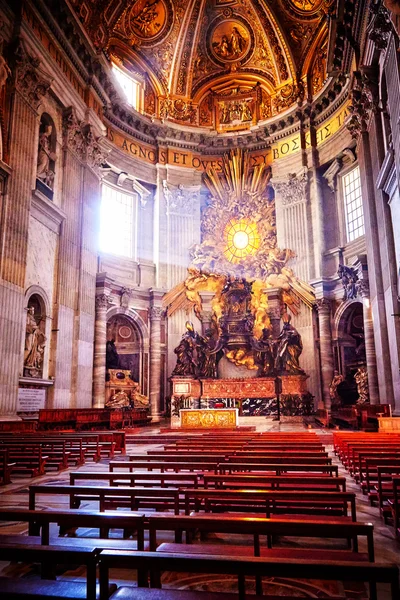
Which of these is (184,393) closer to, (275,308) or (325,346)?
(275,308)

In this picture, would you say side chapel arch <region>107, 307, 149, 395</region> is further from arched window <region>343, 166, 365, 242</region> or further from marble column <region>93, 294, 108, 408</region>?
arched window <region>343, 166, 365, 242</region>

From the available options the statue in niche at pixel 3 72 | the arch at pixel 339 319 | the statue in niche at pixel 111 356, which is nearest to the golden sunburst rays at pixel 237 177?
the arch at pixel 339 319

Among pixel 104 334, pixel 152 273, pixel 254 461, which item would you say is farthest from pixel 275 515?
pixel 152 273

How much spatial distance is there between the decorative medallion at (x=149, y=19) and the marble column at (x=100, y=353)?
12918 millimetres

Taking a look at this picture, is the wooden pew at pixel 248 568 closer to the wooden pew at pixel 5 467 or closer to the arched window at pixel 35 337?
the wooden pew at pixel 5 467

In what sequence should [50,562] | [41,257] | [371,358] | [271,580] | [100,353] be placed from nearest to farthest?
[50,562] → [271,580] → [41,257] → [371,358] → [100,353]

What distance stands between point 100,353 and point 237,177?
1116 cm

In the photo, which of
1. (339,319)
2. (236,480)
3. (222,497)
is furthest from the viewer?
(339,319)

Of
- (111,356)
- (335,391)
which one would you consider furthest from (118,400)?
(335,391)

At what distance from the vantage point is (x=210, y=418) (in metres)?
14.5

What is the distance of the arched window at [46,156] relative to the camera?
15.3m

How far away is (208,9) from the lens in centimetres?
2352

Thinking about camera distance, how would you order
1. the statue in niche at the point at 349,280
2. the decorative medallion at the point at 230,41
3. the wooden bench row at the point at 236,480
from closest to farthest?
the wooden bench row at the point at 236,480 < the statue in niche at the point at 349,280 < the decorative medallion at the point at 230,41

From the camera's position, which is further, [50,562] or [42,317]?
[42,317]
